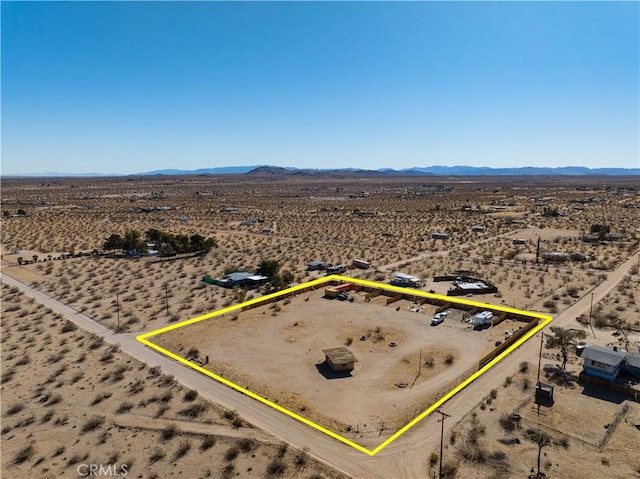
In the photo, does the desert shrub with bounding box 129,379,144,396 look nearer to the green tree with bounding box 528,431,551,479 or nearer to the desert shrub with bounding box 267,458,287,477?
the desert shrub with bounding box 267,458,287,477

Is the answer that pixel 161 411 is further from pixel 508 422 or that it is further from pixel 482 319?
pixel 482 319

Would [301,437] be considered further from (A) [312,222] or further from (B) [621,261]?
(A) [312,222]

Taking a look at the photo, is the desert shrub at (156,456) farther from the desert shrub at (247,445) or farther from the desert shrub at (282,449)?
the desert shrub at (282,449)

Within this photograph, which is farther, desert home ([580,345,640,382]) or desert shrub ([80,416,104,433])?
desert home ([580,345,640,382])

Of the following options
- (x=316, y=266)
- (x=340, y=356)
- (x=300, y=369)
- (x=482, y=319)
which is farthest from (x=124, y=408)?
(x=316, y=266)

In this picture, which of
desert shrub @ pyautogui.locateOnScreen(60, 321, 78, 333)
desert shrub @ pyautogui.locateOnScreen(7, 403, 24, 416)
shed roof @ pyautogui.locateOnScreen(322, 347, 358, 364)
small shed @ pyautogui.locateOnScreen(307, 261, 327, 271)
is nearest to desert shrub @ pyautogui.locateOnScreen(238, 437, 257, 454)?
shed roof @ pyautogui.locateOnScreen(322, 347, 358, 364)

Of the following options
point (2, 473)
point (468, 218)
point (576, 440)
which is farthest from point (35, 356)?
point (468, 218)
